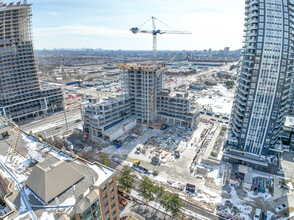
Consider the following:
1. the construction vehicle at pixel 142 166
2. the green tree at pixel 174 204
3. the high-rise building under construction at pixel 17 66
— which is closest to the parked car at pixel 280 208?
the green tree at pixel 174 204

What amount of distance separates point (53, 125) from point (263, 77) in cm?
10011

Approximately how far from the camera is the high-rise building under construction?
90.9 meters

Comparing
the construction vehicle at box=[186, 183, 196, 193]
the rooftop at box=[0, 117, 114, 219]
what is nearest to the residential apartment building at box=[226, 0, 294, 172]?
the construction vehicle at box=[186, 183, 196, 193]

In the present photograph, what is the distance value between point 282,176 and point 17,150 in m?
82.0

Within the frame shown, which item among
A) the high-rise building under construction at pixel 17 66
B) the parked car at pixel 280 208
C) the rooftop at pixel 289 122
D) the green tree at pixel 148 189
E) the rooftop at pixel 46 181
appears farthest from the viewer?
the high-rise building under construction at pixel 17 66

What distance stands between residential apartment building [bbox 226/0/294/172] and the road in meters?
79.9

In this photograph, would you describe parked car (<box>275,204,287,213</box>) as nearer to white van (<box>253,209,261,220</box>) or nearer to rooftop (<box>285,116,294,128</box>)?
white van (<box>253,209,261,220</box>)

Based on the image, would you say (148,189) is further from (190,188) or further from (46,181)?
(46,181)

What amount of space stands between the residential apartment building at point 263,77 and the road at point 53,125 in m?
79.9

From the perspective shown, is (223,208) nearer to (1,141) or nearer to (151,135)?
(151,135)

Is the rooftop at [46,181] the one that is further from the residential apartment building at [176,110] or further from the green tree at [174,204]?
the residential apartment building at [176,110]

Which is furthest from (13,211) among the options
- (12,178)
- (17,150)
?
(17,150)

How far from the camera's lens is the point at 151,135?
293 feet

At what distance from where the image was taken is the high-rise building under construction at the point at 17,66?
90.9 meters
